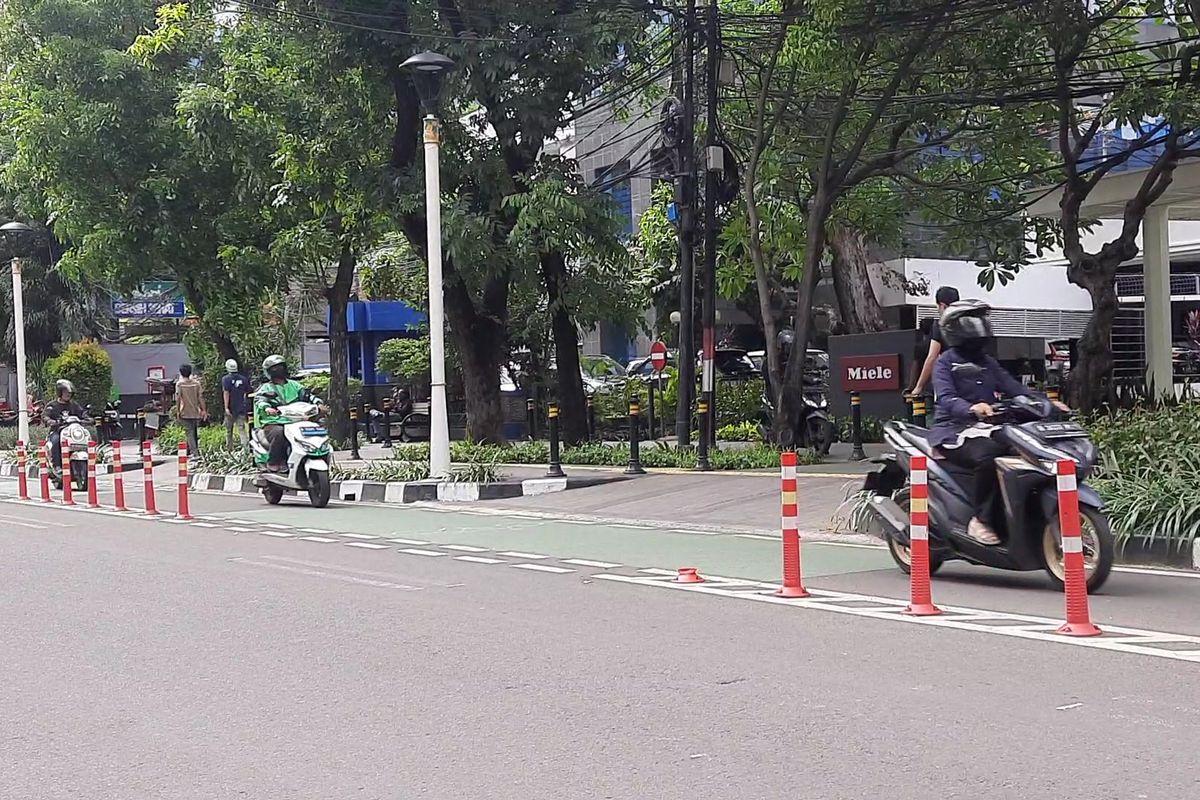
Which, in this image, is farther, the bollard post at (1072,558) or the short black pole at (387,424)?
the short black pole at (387,424)

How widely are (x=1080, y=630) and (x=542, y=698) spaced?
3069 millimetres

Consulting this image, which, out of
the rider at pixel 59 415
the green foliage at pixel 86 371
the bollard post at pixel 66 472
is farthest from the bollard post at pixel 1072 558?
the green foliage at pixel 86 371

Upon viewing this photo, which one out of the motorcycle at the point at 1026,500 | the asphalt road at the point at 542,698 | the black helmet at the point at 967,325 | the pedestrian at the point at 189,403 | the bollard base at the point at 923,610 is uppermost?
the black helmet at the point at 967,325

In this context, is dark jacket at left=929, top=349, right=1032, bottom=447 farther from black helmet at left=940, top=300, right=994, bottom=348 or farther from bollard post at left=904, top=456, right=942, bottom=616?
bollard post at left=904, top=456, right=942, bottom=616

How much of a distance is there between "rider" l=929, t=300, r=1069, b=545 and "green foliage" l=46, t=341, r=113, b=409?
30918mm

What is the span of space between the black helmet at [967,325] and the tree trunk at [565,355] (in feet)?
38.1

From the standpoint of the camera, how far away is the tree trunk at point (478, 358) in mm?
21031

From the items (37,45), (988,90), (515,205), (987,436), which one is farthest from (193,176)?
(987,436)

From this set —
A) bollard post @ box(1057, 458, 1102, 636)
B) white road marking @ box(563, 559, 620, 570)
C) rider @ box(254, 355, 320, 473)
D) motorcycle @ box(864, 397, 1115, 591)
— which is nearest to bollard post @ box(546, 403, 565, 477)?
rider @ box(254, 355, 320, 473)

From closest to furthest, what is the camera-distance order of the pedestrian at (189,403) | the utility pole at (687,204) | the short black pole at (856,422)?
the utility pole at (687,204)
the short black pole at (856,422)
the pedestrian at (189,403)

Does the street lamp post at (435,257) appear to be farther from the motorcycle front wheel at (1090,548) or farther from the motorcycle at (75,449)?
the motorcycle front wheel at (1090,548)

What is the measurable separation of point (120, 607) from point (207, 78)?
57.5ft

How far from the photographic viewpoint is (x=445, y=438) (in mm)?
17875

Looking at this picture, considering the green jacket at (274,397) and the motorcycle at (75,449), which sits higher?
the green jacket at (274,397)
